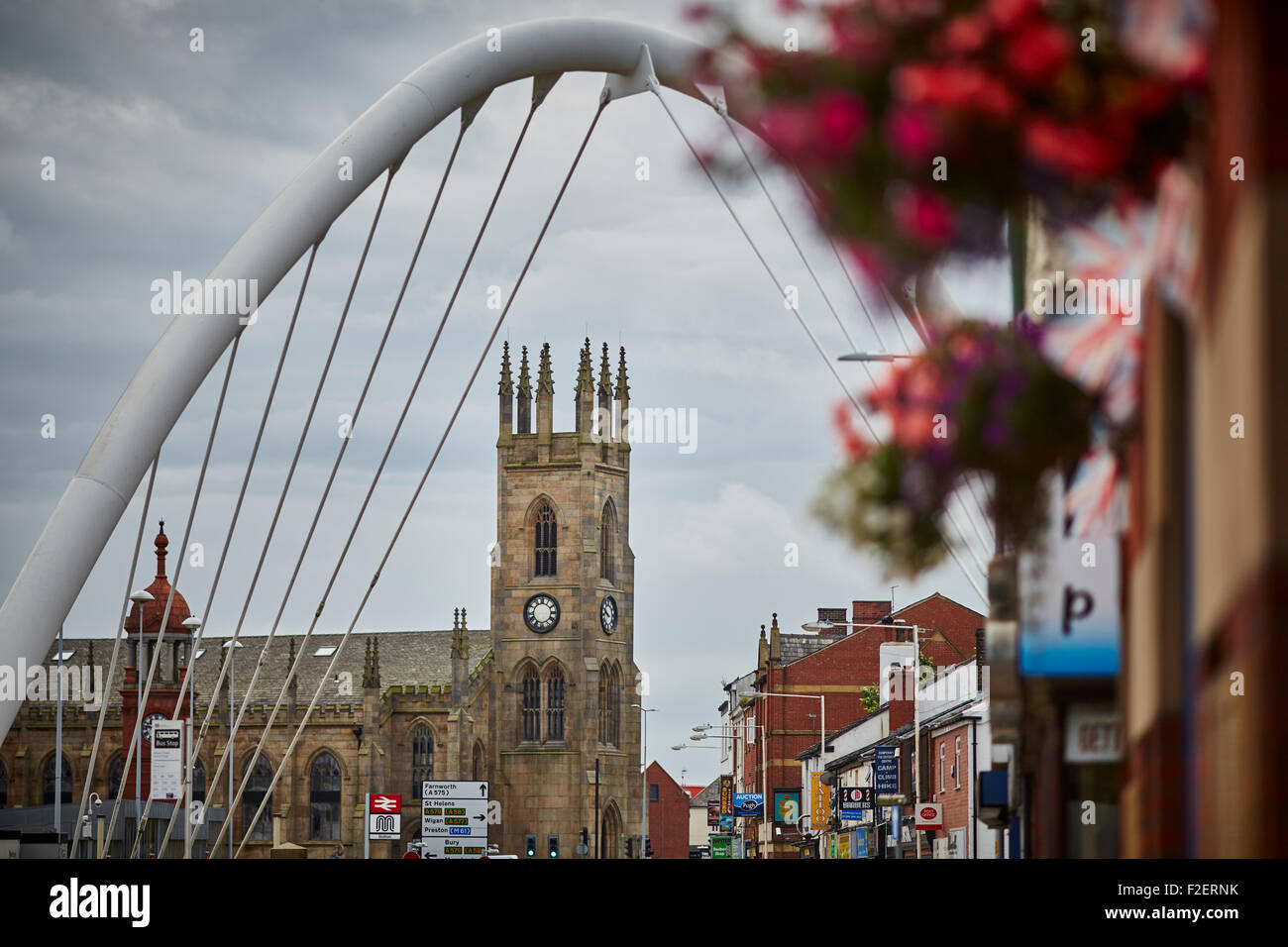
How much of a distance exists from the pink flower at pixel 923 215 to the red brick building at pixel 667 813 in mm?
125330

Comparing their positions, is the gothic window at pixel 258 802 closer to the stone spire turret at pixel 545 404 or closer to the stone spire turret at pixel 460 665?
the stone spire turret at pixel 460 665

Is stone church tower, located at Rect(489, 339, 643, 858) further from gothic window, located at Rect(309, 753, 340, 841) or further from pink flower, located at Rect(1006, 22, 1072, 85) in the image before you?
pink flower, located at Rect(1006, 22, 1072, 85)

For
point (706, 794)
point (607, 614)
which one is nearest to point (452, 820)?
point (607, 614)

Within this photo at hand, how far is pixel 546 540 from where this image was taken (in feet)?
345

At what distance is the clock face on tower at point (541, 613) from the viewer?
337 feet

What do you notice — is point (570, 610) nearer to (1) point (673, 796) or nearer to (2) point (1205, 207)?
(1) point (673, 796)

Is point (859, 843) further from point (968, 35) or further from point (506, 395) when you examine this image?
point (506, 395)

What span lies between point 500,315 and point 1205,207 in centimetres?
924

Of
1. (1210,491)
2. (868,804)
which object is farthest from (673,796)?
(1210,491)

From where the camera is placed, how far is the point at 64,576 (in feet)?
37.0

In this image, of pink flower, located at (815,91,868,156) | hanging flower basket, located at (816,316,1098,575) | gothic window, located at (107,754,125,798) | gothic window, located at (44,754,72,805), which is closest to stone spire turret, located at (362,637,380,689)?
gothic window, located at (107,754,125,798)

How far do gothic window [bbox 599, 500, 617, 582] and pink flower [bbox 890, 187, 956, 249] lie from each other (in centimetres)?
10234

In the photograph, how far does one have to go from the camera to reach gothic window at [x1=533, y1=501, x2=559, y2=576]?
105m

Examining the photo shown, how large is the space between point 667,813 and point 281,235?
12099 cm
